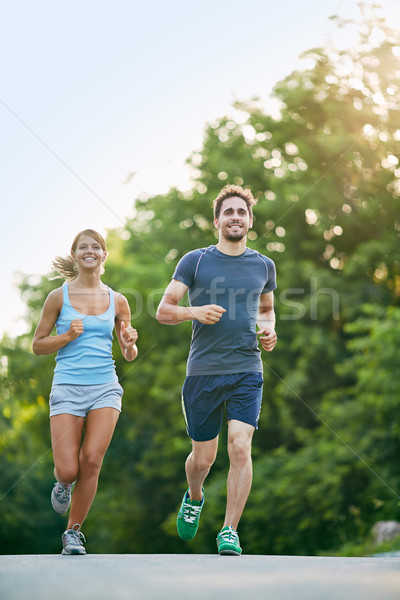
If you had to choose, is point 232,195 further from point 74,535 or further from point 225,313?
point 74,535

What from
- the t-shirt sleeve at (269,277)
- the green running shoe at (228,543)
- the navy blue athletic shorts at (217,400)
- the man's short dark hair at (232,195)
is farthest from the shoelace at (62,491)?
the man's short dark hair at (232,195)

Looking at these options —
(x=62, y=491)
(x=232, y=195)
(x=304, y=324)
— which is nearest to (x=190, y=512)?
(x=62, y=491)

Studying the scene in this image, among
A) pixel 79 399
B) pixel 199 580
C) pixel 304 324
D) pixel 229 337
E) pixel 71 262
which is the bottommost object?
pixel 304 324

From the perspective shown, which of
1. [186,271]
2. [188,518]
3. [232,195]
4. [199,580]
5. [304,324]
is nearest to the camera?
[199,580]

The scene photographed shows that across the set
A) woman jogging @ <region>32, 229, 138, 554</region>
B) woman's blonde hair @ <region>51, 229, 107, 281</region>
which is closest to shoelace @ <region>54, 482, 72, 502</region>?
woman jogging @ <region>32, 229, 138, 554</region>

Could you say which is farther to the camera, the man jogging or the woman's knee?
the man jogging

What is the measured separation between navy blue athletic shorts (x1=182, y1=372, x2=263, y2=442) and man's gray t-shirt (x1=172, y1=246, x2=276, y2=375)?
0.06 m

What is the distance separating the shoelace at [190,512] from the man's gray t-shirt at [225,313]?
1013 millimetres

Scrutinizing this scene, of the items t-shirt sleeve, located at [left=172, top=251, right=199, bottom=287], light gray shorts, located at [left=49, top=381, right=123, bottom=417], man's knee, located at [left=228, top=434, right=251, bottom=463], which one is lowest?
man's knee, located at [left=228, top=434, right=251, bottom=463]

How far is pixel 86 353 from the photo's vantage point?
5.10 metres

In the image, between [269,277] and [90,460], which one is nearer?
Result: [90,460]

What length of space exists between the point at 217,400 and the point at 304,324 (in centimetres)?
1749

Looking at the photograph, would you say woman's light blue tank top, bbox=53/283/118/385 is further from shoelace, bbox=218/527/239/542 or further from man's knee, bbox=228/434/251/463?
shoelace, bbox=218/527/239/542

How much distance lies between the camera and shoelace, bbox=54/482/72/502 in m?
5.23
